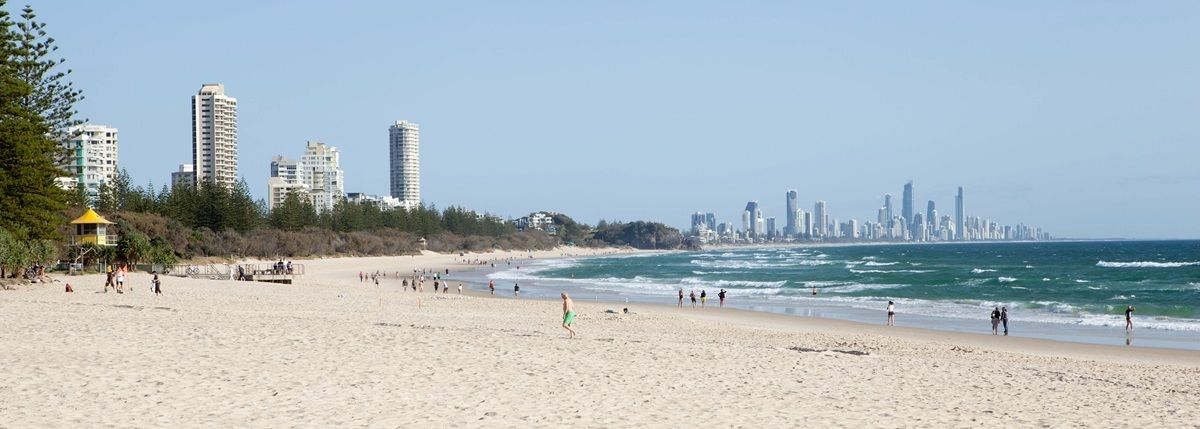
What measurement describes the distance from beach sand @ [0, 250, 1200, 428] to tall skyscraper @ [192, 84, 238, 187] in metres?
173

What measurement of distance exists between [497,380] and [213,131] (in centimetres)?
18372

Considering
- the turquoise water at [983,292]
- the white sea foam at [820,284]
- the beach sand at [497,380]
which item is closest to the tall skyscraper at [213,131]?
the turquoise water at [983,292]

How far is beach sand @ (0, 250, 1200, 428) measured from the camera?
347 inches

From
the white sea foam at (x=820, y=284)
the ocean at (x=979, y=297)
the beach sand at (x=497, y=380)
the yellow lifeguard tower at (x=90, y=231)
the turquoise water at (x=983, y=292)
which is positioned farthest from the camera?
the white sea foam at (x=820, y=284)

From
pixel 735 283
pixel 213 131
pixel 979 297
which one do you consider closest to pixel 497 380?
pixel 979 297

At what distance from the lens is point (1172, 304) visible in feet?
→ 117

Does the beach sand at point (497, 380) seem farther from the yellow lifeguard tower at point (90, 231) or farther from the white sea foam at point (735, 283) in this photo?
the white sea foam at point (735, 283)

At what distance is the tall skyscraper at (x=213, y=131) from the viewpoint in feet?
593

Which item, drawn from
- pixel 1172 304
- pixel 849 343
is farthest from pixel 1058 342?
pixel 1172 304

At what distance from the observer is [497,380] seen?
35.9 ft

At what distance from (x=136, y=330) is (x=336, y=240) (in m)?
83.4

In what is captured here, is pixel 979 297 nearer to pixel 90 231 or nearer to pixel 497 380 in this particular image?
pixel 497 380

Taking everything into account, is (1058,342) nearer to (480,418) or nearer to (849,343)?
(849,343)

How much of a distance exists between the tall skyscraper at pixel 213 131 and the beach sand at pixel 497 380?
567 feet
